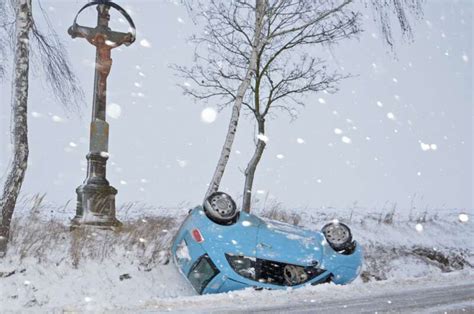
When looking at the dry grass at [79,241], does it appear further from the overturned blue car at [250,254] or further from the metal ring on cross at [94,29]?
the metal ring on cross at [94,29]

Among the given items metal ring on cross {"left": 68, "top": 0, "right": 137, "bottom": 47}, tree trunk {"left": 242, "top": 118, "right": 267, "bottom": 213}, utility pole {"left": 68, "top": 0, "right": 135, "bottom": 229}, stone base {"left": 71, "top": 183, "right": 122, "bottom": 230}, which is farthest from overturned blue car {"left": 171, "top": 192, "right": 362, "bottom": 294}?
tree trunk {"left": 242, "top": 118, "right": 267, "bottom": 213}

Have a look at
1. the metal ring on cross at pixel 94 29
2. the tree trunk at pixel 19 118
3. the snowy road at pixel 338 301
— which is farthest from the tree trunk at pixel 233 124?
the snowy road at pixel 338 301

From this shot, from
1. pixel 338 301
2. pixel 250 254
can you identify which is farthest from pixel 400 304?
pixel 250 254

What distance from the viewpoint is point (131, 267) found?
283 inches

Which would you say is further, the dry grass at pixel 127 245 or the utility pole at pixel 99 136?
the utility pole at pixel 99 136

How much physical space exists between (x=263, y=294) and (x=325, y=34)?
8676mm

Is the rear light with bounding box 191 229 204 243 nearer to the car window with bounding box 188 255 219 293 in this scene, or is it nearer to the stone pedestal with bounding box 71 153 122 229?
the car window with bounding box 188 255 219 293

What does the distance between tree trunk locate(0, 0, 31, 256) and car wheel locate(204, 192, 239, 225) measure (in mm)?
2937

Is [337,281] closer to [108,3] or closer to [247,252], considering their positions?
[247,252]

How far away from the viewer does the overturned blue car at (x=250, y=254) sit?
19.3ft

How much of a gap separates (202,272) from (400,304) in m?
2.30

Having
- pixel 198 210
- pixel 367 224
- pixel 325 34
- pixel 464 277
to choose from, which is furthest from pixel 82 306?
pixel 325 34

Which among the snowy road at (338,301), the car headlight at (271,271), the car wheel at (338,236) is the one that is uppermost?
the car wheel at (338,236)

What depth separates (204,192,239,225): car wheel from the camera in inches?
244
